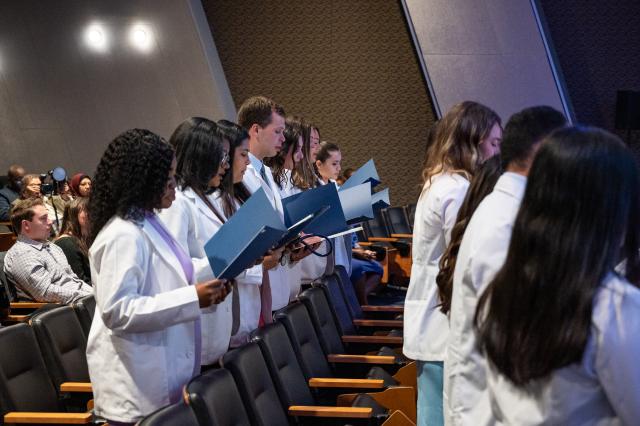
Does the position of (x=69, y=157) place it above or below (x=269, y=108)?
above

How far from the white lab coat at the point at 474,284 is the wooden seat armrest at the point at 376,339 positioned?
1.89m

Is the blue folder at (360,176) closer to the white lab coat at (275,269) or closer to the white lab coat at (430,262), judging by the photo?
the white lab coat at (275,269)

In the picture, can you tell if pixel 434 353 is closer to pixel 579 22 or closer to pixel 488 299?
pixel 488 299

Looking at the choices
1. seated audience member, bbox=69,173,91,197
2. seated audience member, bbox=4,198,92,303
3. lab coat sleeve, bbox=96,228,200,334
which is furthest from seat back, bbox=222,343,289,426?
seated audience member, bbox=69,173,91,197

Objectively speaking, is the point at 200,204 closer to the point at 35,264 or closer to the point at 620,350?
the point at 620,350

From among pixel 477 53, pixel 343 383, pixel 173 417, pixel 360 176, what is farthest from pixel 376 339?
pixel 477 53

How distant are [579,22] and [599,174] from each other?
8.91 metres

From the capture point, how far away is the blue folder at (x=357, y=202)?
145 inches

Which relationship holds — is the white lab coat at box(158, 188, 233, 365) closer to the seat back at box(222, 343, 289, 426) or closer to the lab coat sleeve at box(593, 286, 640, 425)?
the seat back at box(222, 343, 289, 426)

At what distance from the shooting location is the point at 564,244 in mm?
1229

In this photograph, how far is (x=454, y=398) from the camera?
1.86 meters

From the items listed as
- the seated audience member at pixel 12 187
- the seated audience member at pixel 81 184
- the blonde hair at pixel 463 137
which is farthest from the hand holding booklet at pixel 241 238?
the seated audience member at pixel 12 187

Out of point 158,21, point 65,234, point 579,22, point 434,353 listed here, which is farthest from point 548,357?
point 579,22

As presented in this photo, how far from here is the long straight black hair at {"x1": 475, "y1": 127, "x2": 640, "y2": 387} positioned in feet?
4.00
